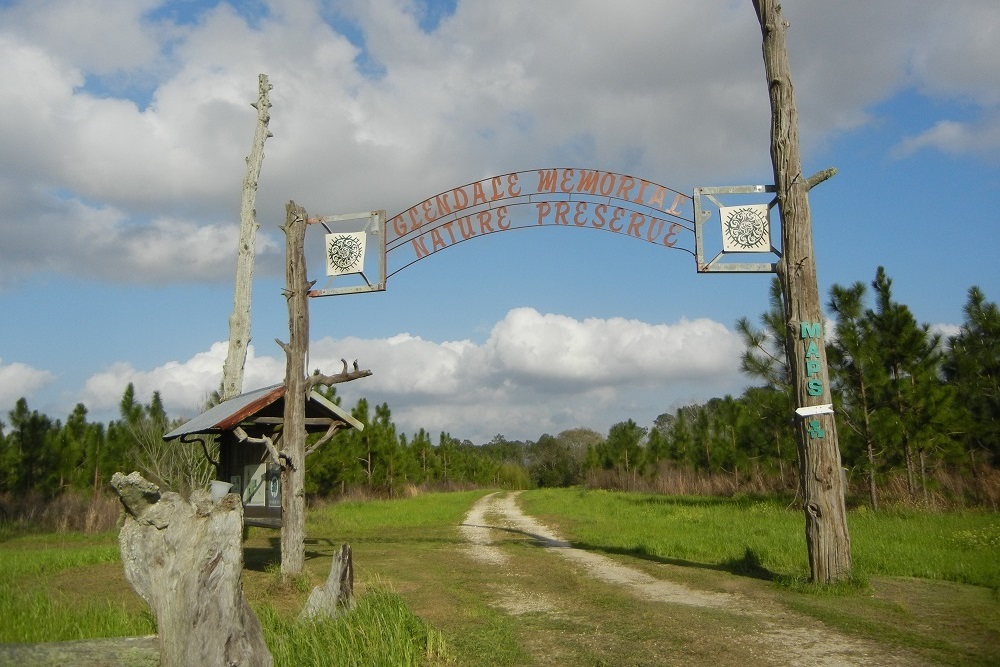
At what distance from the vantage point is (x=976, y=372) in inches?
818

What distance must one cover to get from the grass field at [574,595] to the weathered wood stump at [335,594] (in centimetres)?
20

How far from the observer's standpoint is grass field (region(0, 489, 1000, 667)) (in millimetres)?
6270

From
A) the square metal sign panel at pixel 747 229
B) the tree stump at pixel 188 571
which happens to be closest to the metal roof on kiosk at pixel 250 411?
the square metal sign panel at pixel 747 229

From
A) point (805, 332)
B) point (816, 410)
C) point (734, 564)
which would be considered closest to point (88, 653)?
point (816, 410)

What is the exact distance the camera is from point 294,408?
33.8 feet

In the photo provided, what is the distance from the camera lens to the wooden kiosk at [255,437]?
11.1 meters

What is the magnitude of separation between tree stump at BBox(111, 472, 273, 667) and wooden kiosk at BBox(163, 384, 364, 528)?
6302mm

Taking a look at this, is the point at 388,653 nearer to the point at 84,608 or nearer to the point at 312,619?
the point at 312,619

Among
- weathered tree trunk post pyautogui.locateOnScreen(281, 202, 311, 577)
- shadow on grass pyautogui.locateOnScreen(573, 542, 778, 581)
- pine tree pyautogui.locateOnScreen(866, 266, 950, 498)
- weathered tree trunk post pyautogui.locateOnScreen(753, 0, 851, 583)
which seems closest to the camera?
weathered tree trunk post pyautogui.locateOnScreen(753, 0, 851, 583)

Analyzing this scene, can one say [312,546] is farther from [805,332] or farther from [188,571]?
[188,571]

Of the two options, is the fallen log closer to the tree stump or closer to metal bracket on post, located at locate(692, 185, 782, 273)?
the tree stump

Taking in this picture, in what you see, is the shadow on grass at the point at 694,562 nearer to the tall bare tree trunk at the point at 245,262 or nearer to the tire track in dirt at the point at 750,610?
the tire track in dirt at the point at 750,610

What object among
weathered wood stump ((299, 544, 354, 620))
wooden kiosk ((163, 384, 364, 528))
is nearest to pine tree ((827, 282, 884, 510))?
wooden kiosk ((163, 384, 364, 528))

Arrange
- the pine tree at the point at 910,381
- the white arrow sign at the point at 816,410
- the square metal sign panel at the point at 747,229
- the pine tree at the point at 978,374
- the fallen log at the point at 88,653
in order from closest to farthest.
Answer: the fallen log at the point at 88,653 → the white arrow sign at the point at 816,410 → the square metal sign panel at the point at 747,229 → the pine tree at the point at 910,381 → the pine tree at the point at 978,374
